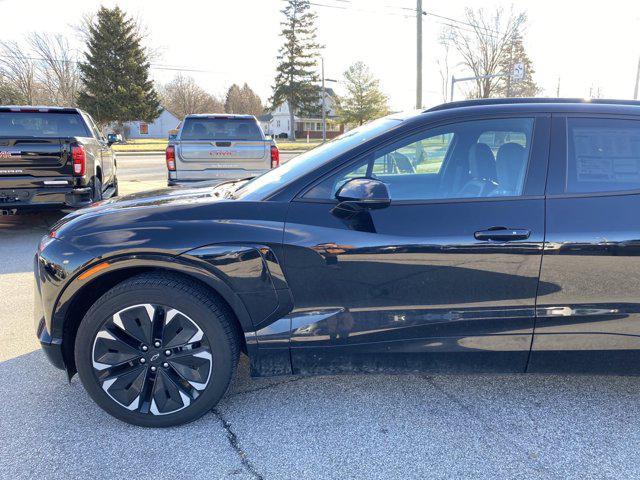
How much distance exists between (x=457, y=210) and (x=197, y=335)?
1521mm

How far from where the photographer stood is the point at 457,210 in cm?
251

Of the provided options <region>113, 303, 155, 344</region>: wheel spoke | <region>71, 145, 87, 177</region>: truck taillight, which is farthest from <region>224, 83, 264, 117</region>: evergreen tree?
<region>113, 303, 155, 344</region>: wheel spoke

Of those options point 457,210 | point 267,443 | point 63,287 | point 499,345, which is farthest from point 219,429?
point 457,210

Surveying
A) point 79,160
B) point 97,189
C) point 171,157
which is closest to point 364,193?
point 79,160

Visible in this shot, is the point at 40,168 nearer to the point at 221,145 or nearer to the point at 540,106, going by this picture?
the point at 221,145

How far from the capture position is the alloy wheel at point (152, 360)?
251 centimetres

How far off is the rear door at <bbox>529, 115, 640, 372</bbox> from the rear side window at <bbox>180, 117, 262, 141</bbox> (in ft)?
23.1

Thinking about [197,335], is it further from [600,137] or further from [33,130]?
[33,130]

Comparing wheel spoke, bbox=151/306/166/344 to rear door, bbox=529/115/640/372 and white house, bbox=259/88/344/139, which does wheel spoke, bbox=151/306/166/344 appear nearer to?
rear door, bbox=529/115/640/372

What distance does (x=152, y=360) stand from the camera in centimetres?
258

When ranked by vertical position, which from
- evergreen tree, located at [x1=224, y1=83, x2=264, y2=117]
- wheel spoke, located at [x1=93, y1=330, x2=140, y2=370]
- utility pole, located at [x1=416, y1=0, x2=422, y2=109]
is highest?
evergreen tree, located at [x1=224, y1=83, x2=264, y2=117]

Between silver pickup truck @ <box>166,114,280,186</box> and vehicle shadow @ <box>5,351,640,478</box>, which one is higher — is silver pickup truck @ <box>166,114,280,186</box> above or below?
above

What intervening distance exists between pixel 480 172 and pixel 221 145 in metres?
6.26

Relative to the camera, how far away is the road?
2.32 meters
